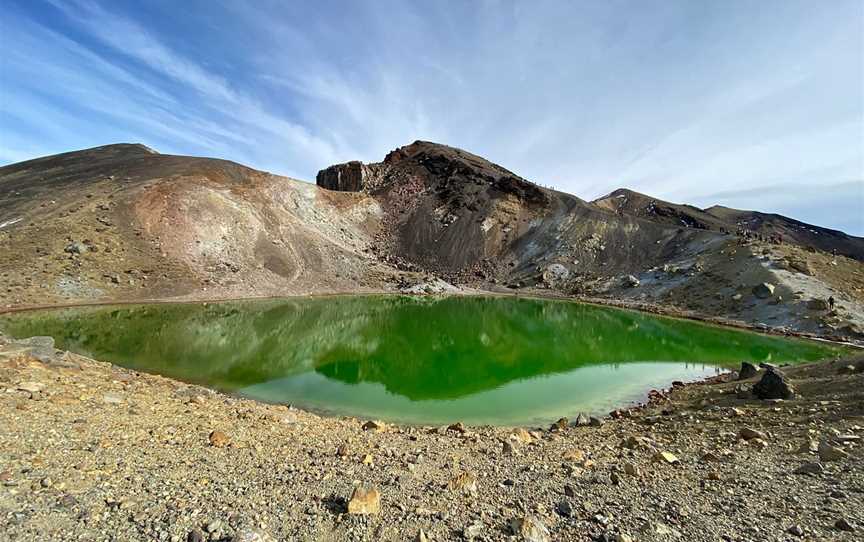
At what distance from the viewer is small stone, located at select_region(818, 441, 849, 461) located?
7570 millimetres

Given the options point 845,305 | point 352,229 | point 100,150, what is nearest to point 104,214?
point 352,229

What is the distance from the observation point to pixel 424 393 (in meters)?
17.7

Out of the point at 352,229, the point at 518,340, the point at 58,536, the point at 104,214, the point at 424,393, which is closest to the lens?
the point at 58,536

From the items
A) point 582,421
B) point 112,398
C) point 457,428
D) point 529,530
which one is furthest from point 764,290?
point 112,398

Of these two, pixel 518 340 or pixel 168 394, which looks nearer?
pixel 168 394

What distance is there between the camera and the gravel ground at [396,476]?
211 inches

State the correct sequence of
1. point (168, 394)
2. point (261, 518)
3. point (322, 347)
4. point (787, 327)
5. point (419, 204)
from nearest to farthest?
point (261, 518), point (168, 394), point (322, 347), point (787, 327), point (419, 204)

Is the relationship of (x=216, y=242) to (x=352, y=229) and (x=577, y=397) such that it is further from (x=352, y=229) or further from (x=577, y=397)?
(x=577, y=397)

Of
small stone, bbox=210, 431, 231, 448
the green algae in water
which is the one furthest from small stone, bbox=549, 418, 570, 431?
small stone, bbox=210, 431, 231, 448

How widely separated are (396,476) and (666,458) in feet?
17.3

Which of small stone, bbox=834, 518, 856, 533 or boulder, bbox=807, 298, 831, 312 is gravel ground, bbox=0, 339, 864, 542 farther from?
boulder, bbox=807, 298, 831, 312

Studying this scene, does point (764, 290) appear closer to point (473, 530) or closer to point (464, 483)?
point (464, 483)

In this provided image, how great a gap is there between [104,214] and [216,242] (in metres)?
11.4

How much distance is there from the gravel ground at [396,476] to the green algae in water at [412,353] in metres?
5.47
